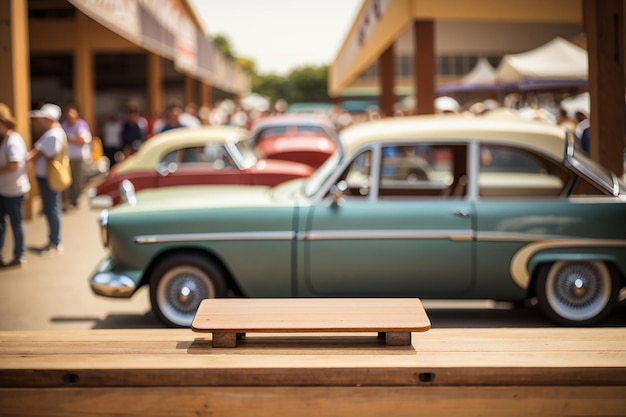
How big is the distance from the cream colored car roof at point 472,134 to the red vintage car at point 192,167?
4434 millimetres

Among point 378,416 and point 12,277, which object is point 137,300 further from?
point 378,416

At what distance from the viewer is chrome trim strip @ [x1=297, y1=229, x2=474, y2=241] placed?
261 inches

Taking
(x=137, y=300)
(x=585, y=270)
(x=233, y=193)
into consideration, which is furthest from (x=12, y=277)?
(x=585, y=270)

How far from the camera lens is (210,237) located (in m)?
6.71

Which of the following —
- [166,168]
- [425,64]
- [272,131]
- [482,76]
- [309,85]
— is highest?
[309,85]

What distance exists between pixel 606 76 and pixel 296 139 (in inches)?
357

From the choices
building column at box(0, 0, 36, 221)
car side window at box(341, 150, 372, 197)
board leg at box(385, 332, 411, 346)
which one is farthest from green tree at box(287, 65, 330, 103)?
board leg at box(385, 332, 411, 346)

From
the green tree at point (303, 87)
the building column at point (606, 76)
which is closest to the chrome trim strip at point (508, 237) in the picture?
the building column at point (606, 76)

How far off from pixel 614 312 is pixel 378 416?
4.30m

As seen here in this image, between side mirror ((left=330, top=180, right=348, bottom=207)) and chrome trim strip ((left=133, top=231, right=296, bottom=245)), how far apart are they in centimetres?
37

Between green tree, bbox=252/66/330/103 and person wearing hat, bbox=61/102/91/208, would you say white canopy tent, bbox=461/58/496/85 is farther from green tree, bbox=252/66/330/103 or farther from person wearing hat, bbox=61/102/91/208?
green tree, bbox=252/66/330/103

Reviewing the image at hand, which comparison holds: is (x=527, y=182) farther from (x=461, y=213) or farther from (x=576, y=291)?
(x=461, y=213)

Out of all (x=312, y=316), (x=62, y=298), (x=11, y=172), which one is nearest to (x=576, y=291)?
(x=312, y=316)

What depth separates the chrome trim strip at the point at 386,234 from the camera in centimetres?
663
